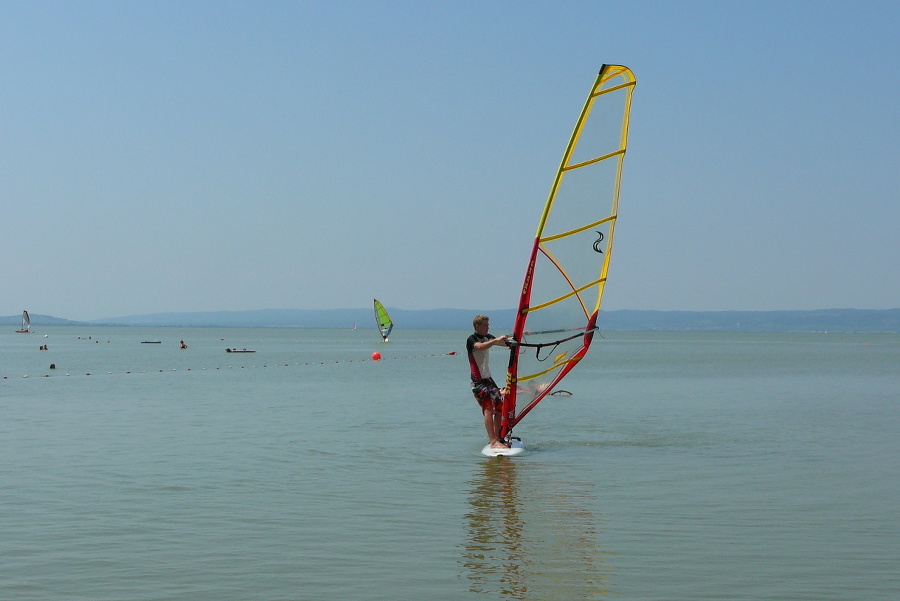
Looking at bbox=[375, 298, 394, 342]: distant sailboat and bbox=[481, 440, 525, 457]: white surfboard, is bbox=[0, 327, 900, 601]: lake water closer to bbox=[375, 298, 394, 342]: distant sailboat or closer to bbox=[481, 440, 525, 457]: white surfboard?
bbox=[481, 440, 525, 457]: white surfboard

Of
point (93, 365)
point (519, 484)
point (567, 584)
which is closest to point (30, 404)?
point (519, 484)

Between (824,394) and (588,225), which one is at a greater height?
(588,225)

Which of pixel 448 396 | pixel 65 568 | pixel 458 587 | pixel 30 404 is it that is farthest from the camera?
pixel 448 396

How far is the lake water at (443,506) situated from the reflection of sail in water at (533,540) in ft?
0.09

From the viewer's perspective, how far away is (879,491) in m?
9.42

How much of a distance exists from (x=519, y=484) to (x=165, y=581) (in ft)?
13.9

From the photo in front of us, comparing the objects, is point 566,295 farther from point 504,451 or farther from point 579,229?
point 504,451

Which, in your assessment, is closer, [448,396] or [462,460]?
[462,460]

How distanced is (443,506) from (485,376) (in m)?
2.49

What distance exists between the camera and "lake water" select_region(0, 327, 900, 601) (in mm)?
6277

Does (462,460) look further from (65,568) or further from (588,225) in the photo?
(65,568)

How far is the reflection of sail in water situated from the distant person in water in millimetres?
992

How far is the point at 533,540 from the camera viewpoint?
290 inches

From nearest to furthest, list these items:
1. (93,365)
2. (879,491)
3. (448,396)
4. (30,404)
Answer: (879,491)
(30,404)
(448,396)
(93,365)
